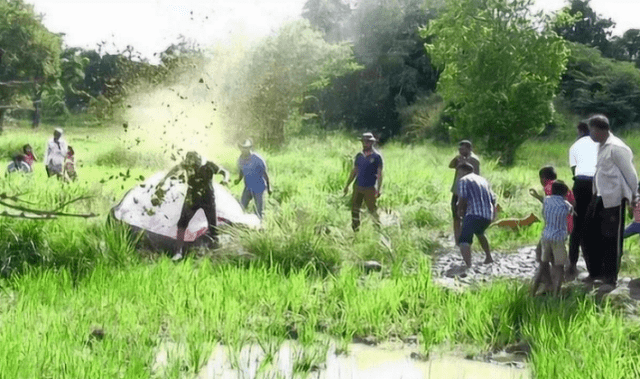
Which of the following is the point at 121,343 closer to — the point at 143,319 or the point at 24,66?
the point at 143,319

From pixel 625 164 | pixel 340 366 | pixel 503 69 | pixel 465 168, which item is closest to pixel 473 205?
pixel 465 168

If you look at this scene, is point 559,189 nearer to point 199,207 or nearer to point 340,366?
point 340,366

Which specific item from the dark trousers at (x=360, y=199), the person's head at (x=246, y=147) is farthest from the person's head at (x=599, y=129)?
the person's head at (x=246, y=147)

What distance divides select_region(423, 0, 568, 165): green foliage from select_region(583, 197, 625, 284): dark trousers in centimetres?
1517

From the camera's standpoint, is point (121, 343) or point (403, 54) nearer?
point (121, 343)

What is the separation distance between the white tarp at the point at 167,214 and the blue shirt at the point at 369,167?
54.3 inches

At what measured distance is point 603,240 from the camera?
7195 mm

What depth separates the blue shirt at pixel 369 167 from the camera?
32.1ft

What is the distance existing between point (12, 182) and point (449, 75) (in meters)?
15.6

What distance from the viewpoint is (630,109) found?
28.4 m

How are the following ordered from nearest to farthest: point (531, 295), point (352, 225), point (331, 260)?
point (531, 295) → point (331, 260) → point (352, 225)

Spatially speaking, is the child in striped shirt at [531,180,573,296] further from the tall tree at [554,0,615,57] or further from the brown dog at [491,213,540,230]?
the tall tree at [554,0,615,57]

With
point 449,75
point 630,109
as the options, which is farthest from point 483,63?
point 630,109

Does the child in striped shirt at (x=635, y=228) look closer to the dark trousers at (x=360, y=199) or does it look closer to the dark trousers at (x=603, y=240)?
the dark trousers at (x=603, y=240)
